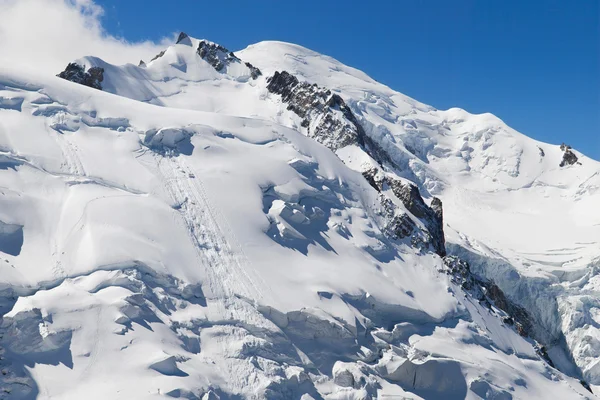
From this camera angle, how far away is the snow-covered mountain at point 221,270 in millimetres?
37531

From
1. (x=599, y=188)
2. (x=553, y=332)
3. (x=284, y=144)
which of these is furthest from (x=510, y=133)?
(x=284, y=144)

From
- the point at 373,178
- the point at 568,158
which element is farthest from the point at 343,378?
the point at 568,158

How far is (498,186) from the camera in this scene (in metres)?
114

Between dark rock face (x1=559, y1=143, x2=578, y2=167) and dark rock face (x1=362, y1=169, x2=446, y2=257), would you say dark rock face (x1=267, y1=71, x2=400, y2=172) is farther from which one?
dark rock face (x1=559, y1=143, x2=578, y2=167)

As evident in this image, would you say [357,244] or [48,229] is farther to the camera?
[357,244]

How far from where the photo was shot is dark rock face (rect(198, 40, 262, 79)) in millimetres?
95125

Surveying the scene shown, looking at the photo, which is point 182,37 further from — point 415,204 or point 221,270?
point 221,270

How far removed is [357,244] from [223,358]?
1790 centimetres

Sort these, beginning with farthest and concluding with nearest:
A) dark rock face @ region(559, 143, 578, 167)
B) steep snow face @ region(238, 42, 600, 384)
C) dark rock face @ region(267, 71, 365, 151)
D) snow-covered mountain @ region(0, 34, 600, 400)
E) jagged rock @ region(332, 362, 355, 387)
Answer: dark rock face @ region(559, 143, 578, 167) < steep snow face @ region(238, 42, 600, 384) < dark rock face @ region(267, 71, 365, 151) < jagged rock @ region(332, 362, 355, 387) < snow-covered mountain @ region(0, 34, 600, 400)

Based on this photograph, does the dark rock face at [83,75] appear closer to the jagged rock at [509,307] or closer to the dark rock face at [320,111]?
the dark rock face at [320,111]

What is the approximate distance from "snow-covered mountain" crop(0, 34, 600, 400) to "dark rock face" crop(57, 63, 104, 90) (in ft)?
2.04

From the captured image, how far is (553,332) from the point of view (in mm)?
84875

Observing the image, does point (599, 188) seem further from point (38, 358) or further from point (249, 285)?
point (38, 358)

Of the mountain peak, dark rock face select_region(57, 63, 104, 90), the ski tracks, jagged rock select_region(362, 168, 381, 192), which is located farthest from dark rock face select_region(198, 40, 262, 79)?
the ski tracks
